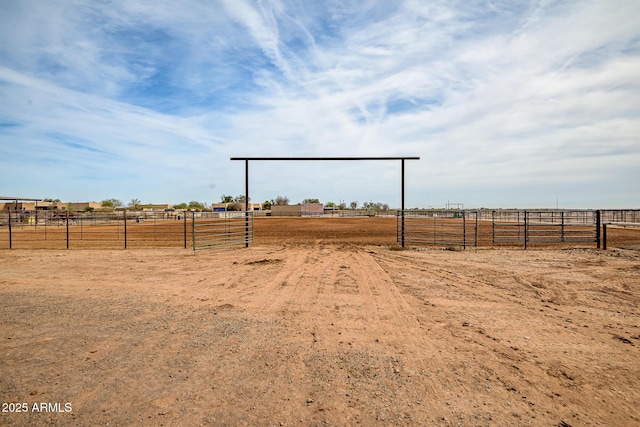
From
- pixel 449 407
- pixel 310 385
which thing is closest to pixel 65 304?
pixel 310 385

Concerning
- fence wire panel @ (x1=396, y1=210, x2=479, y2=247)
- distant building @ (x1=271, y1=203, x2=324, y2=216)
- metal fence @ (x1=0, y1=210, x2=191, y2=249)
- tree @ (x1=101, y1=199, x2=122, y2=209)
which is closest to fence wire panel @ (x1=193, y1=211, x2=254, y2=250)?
metal fence @ (x1=0, y1=210, x2=191, y2=249)

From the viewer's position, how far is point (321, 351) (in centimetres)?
462

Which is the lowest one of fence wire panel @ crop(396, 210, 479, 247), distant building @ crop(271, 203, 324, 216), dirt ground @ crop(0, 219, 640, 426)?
dirt ground @ crop(0, 219, 640, 426)

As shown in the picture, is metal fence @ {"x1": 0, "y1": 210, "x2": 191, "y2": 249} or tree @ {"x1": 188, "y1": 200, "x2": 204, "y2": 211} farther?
tree @ {"x1": 188, "y1": 200, "x2": 204, "y2": 211}

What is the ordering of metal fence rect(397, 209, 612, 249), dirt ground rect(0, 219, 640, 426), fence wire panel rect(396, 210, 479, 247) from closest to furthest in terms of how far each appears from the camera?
dirt ground rect(0, 219, 640, 426) < fence wire panel rect(396, 210, 479, 247) < metal fence rect(397, 209, 612, 249)

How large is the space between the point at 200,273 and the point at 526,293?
8815 mm

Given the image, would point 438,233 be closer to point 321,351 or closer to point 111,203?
point 321,351

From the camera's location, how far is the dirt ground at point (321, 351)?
332cm

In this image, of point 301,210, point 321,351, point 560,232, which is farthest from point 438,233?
point 301,210

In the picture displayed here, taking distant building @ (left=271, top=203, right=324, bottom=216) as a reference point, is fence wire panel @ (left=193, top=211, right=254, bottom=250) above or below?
below

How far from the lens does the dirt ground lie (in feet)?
10.9

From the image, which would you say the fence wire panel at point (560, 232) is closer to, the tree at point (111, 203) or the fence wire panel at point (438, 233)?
the fence wire panel at point (438, 233)

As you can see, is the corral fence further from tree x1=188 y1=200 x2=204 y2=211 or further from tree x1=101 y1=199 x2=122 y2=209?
tree x1=101 y1=199 x2=122 y2=209

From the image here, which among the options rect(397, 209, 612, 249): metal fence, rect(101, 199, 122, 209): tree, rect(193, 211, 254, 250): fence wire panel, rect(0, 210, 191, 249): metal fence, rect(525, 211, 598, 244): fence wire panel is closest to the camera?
rect(397, 209, 612, 249): metal fence
